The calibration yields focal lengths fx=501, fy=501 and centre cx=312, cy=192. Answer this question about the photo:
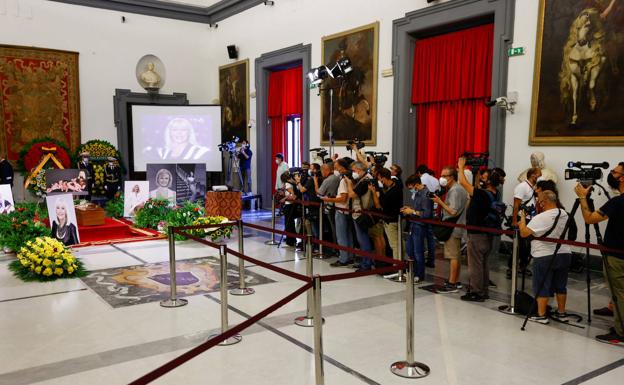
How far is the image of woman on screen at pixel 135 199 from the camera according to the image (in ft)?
39.5

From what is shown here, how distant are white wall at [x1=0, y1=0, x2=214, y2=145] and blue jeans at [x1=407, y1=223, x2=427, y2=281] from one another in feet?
42.5

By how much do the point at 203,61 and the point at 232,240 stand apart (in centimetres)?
1011

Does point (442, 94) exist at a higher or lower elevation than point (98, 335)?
higher

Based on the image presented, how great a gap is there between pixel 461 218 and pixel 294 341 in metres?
3.19

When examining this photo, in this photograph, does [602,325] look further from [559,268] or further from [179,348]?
[179,348]

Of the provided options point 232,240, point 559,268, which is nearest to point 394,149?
point 232,240

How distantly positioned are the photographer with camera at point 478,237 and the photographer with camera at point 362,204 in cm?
167

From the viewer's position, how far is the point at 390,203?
7.25 m

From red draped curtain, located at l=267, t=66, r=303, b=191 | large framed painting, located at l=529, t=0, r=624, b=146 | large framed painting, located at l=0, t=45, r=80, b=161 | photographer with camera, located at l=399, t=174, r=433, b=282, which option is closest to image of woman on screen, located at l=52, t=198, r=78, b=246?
photographer with camera, located at l=399, t=174, r=433, b=282

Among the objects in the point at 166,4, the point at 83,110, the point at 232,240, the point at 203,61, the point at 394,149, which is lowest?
the point at 232,240

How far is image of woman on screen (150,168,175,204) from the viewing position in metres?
12.3

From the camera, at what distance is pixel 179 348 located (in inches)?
183

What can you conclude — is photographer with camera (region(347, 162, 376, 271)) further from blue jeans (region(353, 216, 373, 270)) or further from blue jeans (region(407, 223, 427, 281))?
blue jeans (region(407, 223, 427, 281))

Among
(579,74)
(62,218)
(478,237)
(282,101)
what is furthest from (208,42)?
(478,237)
